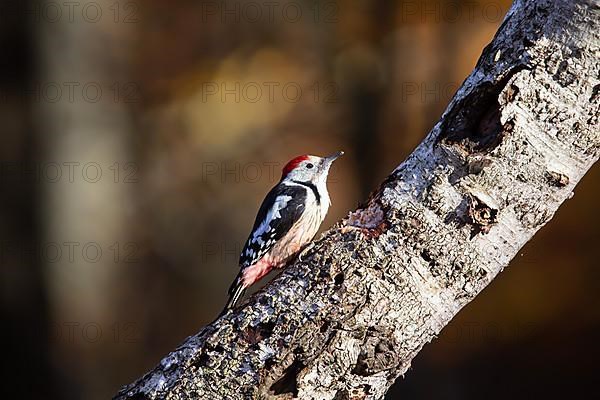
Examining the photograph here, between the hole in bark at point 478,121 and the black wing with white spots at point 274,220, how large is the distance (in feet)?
4.28

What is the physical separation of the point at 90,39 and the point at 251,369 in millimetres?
4732

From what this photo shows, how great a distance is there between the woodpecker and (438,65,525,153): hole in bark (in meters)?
1.22

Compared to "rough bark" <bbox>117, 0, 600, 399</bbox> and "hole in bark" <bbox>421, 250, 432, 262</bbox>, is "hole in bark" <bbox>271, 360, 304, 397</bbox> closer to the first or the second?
"rough bark" <bbox>117, 0, 600, 399</bbox>

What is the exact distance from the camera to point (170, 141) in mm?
6102

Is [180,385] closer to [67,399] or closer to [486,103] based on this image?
[486,103]

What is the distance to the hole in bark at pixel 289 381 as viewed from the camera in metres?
1.76

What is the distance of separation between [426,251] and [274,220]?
137 cm

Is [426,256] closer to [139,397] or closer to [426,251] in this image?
[426,251]

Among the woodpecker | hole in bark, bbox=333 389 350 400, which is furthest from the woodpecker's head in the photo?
hole in bark, bbox=333 389 350 400

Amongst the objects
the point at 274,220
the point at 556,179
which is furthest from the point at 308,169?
the point at 556,179

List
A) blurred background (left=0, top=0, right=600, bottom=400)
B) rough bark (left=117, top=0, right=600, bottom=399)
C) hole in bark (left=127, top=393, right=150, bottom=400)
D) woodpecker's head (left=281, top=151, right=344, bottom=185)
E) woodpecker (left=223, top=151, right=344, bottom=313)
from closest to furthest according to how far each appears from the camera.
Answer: rough bark (left=117, top=0, right=600, bottom=399), hole in bark (left=127, top=393, right=150, bottom=400), woodpecker (left=223, top=151, right=344, bottom=313), woodpecker's head (left=281, top=151, right=344, bottom=185), blurred background (left=0, top=0, right=600, bottom=400)

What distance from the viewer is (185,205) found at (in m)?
6.10

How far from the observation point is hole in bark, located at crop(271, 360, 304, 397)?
5.79ft

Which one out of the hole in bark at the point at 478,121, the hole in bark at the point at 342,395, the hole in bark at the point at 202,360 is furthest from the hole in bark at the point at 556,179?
the hole in bark at the point at 202,360
